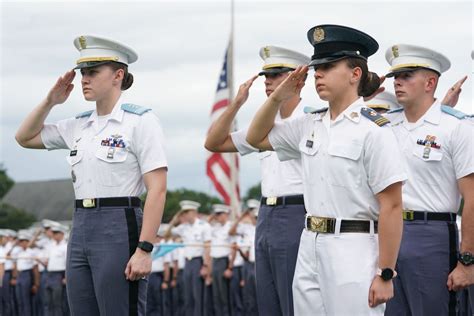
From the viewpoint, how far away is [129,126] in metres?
7.23

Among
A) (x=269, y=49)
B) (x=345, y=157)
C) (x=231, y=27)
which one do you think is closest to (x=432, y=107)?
(x=269, y=49)

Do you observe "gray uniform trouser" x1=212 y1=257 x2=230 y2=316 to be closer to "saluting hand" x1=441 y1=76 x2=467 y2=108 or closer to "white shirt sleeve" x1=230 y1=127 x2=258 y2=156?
"saluting hand" x1=441 y1=76 x2=467 y2=108

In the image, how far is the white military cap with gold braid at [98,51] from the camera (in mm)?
7379

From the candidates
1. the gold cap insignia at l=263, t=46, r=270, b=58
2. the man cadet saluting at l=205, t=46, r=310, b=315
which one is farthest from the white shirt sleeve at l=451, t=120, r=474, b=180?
the gold cap insignia at l=263, t=46, r=270, b=58

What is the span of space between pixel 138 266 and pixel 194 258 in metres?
15.9

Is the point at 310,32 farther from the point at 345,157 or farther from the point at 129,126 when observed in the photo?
the point at 129,126

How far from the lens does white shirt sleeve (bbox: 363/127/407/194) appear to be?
236 inches

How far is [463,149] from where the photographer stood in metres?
7.64

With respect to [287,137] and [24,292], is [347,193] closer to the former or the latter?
[287,137]

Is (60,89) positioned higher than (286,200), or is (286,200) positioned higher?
(60,89)

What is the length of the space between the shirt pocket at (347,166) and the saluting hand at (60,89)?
96.0 inches

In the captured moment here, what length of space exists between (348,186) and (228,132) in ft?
5.70

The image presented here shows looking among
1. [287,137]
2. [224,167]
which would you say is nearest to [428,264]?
[287,137]

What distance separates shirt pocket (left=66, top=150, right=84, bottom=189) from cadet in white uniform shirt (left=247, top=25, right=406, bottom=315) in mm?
1684
